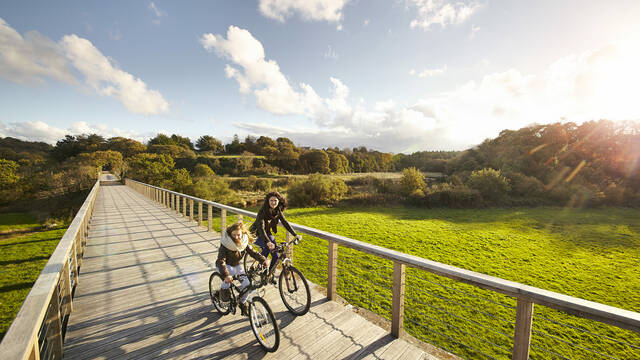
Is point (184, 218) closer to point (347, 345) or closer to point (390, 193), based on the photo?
point (347, 345)

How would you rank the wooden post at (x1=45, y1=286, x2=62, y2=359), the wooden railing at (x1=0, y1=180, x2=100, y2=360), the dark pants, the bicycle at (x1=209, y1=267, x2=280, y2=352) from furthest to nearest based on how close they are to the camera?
the dark pants
the bicycle at (x1=209, y1=267, x2=280, y2=352)
the wooden post at (x1=45, y1=286, x2=62, y2=359)
the wooden railing at (x1=0, y1=180, x2=100, y2=360)

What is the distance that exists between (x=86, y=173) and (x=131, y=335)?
38378mm

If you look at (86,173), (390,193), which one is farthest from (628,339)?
(86,173)

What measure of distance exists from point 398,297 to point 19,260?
20.3 m

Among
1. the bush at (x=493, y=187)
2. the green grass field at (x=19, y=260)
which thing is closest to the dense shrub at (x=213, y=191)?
the green grass field at (x=19, y=260)

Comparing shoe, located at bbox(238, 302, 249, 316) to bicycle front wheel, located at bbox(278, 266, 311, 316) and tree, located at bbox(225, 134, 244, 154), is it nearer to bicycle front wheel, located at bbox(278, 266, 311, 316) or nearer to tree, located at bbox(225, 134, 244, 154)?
bicycle front wheel, located at bbox(278, 266, 311, 316)

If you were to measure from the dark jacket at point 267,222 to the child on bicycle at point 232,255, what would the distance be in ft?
1.75

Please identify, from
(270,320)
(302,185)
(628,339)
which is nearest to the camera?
(270,320)

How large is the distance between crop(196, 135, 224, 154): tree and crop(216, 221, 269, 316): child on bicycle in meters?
69.7

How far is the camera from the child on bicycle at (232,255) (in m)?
2.64

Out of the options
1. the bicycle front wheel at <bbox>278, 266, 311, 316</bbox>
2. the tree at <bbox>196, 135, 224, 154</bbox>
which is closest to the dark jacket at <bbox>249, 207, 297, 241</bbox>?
the bicycle front wheel at <bbox>278, 266, 311, 316</bbox>

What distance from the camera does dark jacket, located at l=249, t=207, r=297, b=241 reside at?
11.3 feet

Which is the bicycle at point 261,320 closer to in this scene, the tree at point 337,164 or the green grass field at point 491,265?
the green grass field at point 491,265

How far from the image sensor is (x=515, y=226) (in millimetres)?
15922
